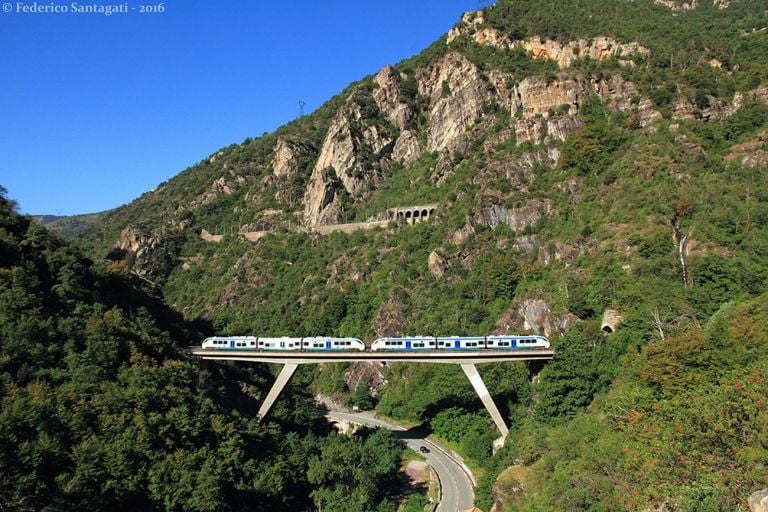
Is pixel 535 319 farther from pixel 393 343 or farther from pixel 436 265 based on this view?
pixel 436 265

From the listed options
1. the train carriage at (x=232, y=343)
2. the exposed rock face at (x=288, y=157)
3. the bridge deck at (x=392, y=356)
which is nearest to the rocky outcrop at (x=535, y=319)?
the bridge deck at (x=392, y=356)

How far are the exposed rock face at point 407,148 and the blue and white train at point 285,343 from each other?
2287 inches

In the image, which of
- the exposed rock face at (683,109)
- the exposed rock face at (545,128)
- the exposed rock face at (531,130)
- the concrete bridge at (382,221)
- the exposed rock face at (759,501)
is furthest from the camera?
the concrete bridge at (382,221)

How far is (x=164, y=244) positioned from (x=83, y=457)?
3302 inches

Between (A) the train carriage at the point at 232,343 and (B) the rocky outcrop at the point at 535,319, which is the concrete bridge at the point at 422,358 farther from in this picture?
(B) the rocky outcrop at the point at 535,319

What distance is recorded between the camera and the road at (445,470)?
4250cm

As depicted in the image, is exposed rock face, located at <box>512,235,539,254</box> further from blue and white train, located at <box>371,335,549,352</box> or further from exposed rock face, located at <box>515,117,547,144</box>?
blue and white train, located at <box>371,335,549,352</box>

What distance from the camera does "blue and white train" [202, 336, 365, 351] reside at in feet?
173

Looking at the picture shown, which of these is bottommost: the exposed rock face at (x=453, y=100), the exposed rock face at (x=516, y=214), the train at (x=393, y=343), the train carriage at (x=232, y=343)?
the train carriage at (x=232, y=343)

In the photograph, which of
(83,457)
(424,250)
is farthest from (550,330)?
(83,457)

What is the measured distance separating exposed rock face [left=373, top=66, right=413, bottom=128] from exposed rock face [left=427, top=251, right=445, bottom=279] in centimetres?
4183

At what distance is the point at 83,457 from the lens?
34656 millimetres

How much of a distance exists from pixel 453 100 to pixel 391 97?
18330 mm

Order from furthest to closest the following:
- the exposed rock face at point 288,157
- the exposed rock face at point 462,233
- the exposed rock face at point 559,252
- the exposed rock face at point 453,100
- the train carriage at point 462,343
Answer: the exposed rock face at point 288,157
the exposed rock face at point 453,100
the exposed rock face at point 462,233
the exposed rock face at point 559,252
the train carriage at point 462,343
